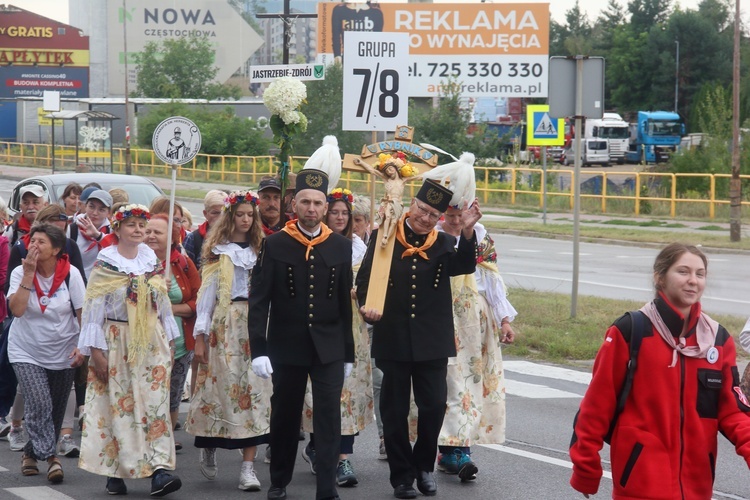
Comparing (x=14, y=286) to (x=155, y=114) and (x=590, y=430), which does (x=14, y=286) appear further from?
(x=155, y=114)

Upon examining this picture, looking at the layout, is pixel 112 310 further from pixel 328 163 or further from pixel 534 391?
pixel 534 391

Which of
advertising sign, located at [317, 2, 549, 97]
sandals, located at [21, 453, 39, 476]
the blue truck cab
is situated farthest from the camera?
the blue truck cab

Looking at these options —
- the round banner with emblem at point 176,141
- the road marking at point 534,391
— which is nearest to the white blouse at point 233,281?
the round banner with emblem at point 176,141

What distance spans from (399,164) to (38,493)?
2974 millimetres

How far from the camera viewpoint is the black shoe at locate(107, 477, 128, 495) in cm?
713

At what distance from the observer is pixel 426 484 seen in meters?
7.08

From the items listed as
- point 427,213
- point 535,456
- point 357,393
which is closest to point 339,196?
point 427,213

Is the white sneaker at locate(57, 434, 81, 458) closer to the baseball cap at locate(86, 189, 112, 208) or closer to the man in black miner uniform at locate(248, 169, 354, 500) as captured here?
the man in black miner uniform at locate(248, 169, 354, 500)

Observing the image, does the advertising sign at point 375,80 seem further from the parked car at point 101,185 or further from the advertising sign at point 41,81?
the advertising sign at point 41,81

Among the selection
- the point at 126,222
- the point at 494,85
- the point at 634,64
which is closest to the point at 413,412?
the point at 126,222

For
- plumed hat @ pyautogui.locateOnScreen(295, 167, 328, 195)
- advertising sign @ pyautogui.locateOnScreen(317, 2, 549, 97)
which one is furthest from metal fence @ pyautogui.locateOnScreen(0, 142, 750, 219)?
plumed hat @ pyautogui.locateOnScreen(295, 167, 328, 195)

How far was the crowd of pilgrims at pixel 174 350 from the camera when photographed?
7.05 m

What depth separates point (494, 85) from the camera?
47.6 metres

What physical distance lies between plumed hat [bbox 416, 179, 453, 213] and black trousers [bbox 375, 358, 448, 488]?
0.93 metres
